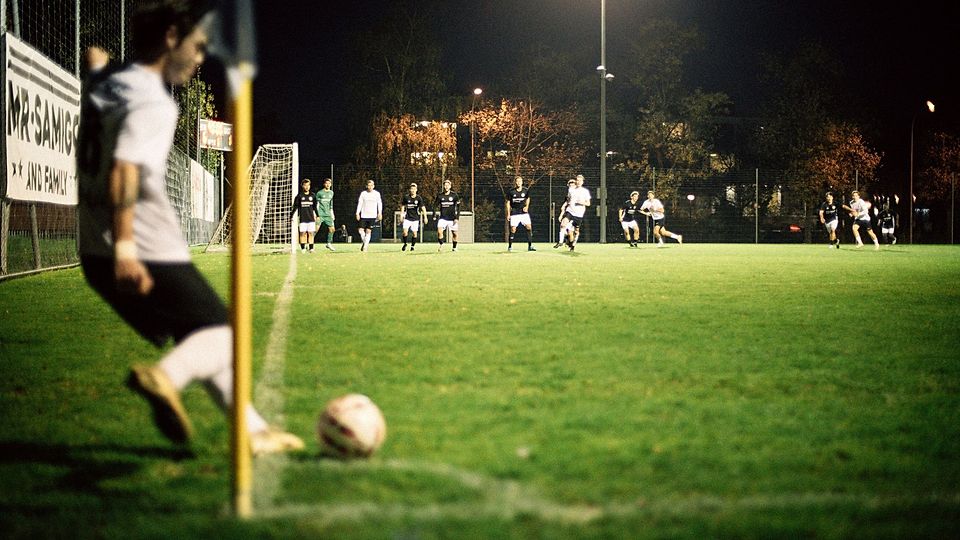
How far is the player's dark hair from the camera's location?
3471mm

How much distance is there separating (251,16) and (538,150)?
→ 5141 cm

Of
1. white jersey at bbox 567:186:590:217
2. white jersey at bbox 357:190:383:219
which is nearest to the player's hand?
white jersey at bbox 567:186:590:217

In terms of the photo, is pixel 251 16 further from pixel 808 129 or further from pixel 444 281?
pixel 808 129

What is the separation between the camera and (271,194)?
30.0 meters

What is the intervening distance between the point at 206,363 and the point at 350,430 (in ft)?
2.02

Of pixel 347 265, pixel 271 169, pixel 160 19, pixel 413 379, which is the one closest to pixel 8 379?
pixel 413 379

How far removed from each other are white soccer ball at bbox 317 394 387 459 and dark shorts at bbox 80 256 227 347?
1.96 feet

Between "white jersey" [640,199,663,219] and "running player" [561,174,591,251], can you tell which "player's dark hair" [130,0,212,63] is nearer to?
"running player" [561,174,591,251]

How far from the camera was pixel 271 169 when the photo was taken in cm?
2752

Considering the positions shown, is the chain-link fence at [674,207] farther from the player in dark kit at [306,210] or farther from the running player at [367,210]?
the player in dark kit at [306,210]

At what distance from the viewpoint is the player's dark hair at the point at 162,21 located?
3.47m

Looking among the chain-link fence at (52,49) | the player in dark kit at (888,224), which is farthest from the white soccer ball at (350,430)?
the player in dark kit at (888,224)

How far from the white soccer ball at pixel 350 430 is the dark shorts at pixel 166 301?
1.96 ft

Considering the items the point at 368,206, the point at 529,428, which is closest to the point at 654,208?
the point at 368,206
